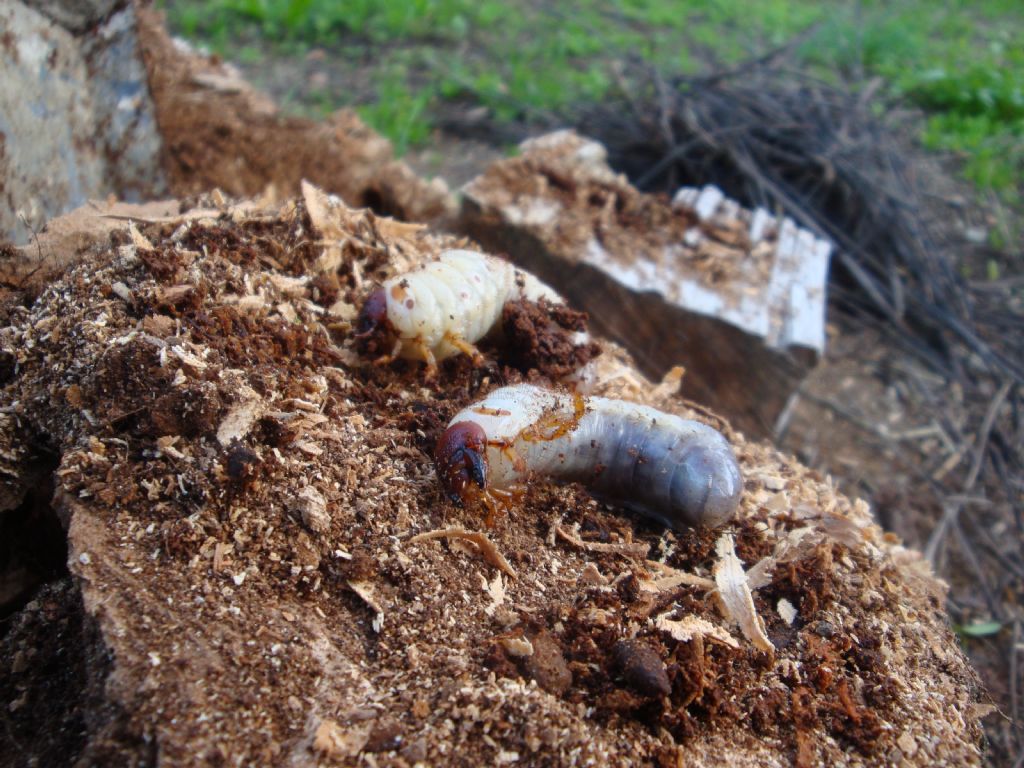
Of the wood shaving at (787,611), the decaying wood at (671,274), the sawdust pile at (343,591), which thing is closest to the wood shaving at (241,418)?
the sawdust pile at (343,591)

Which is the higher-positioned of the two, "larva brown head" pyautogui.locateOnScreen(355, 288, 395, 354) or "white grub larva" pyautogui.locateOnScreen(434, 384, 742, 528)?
"larva brown head" pyautogui.locateOnScreen(355, 288, 395, 354)

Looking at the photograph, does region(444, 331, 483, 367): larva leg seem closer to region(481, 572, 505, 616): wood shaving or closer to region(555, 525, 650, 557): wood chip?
region(555, 525, 650, 557): wood chip

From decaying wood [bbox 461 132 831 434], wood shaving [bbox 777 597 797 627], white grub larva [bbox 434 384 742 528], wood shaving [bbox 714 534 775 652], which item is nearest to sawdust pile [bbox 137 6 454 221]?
decaying wood [bbox 461 132 831 434]

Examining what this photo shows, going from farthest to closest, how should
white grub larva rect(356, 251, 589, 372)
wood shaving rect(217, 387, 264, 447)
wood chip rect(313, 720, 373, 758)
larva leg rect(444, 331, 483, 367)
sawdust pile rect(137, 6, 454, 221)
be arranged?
sawdust pile rect(137, 6, 454, 221) < larva leg rect(444, 331, 483, 367) < white grub larva rect(356, 251, 589, 372) < wood shaving rect(217, 387, 264, 447) < wood chip rect(313, 720, 373, 758)

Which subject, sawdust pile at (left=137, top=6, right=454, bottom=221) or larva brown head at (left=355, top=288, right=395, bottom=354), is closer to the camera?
larva brown head at (left=355, top=288, right=395, bottom=354)

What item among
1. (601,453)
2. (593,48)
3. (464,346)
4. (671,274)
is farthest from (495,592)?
(593,48)

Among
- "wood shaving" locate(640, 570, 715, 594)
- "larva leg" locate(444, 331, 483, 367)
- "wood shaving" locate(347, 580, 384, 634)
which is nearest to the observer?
"wood shaving" locate(347, 580, 384, 634)

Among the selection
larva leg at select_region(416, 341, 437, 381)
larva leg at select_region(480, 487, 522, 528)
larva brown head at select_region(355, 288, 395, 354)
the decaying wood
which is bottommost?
the decaying wood

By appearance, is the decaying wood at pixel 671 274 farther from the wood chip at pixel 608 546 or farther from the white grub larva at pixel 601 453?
the wood chip at pixel 608 546
